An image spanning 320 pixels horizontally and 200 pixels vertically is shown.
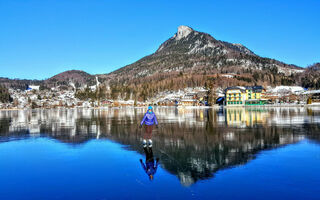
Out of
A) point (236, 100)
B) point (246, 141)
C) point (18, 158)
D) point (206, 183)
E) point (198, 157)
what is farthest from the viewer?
point (236, 100)

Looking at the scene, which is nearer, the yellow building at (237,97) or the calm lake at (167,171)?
the calm lake at (167,171)

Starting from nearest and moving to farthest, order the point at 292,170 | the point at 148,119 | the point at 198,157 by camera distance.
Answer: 1. the point at 292,170
2. the point at 198,157
3. the point at 148,119

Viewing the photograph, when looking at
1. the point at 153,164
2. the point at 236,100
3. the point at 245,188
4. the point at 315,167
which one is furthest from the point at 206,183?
the point at 236,100

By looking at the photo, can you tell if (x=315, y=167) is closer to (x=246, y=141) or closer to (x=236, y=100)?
(x=246, y=141)

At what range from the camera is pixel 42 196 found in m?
7.16

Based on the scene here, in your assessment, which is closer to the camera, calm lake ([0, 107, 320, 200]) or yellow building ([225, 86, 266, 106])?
calm lake ([0, 107, 320, 200])

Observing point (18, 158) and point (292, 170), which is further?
point (18, 158)

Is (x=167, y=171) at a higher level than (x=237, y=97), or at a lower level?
lower

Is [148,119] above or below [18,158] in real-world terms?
above

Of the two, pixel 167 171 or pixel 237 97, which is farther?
pixel 237 97

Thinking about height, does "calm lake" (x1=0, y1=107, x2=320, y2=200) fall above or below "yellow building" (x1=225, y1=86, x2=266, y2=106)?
below

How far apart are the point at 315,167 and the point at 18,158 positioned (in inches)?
507

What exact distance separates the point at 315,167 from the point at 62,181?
29.9 feet

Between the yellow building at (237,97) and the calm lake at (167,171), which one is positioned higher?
the yellow building at (237,97)
